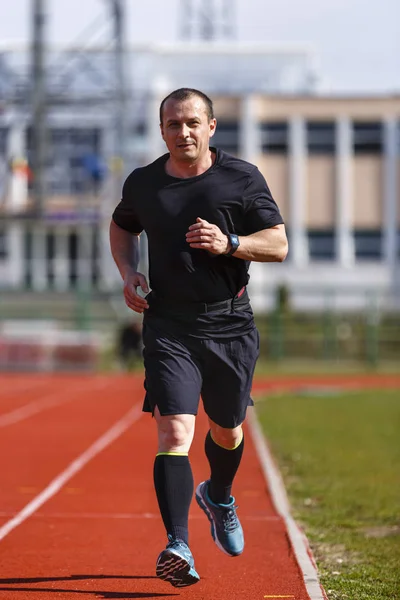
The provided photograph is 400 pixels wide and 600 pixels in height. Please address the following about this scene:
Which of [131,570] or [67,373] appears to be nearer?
[131,570]

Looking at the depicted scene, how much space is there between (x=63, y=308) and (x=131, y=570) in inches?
1608

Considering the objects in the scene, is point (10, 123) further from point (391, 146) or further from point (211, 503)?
point (211, 503)

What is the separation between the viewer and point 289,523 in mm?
9195

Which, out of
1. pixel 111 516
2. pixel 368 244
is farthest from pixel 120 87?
pixel 111 516

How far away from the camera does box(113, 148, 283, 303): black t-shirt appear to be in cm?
638

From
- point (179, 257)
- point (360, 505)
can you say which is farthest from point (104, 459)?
point (179, 257)

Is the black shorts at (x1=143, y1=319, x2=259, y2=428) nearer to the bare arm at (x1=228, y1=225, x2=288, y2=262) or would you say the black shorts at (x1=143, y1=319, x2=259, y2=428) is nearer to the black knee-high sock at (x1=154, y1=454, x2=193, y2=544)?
the black knee-high sock at (x1=154, y1=454, x2=193, y2=544)

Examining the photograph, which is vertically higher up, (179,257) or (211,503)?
(179,257)

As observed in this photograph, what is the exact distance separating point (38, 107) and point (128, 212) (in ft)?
136

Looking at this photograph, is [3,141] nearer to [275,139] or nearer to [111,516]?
[275,139]

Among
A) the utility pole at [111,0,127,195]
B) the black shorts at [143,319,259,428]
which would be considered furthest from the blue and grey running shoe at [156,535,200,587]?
the utility pole at [111,0,127,195]

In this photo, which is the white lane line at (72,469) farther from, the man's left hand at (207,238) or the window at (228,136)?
the window at (228,136)

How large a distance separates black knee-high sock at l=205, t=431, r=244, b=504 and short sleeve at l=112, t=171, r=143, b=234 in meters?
1.13

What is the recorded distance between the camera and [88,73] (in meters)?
53.7
